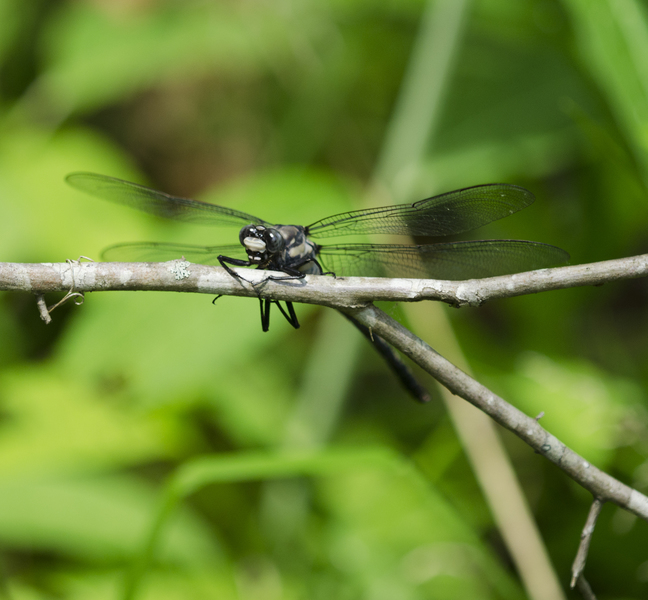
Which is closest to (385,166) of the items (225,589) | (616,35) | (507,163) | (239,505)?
(507,163)

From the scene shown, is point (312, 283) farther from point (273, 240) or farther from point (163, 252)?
point (163, 252)

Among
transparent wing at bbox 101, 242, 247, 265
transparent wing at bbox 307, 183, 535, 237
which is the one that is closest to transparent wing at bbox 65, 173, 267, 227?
transparent wing at bbox 101, 242, 247, 265

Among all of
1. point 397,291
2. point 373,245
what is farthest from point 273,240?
point 397,291

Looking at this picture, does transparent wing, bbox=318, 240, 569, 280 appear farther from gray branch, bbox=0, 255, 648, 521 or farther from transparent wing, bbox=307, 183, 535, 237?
gray branch, bbox=0, 255, 648, 521

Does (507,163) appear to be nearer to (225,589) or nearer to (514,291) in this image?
(514,291)

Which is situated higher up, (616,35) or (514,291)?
(616,35)

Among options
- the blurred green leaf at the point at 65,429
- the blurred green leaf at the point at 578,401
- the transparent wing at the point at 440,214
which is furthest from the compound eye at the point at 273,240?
the blurred green leaf at the point at 578,401
